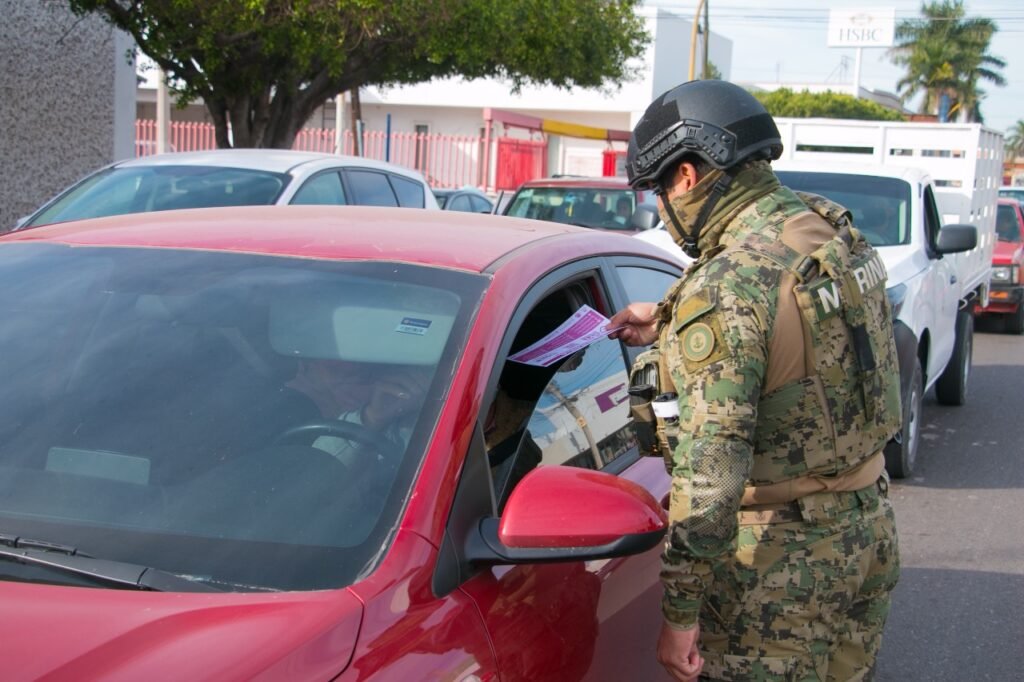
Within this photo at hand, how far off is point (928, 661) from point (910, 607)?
0.60 m

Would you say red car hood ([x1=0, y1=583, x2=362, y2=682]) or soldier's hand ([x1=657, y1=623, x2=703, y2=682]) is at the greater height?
red car hood ([x1=0, y1=583, x2=362, y2=682])

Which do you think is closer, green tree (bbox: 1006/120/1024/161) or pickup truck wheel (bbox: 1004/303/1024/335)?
pickup truck wheel (bbox: 1004/303/1024/335)

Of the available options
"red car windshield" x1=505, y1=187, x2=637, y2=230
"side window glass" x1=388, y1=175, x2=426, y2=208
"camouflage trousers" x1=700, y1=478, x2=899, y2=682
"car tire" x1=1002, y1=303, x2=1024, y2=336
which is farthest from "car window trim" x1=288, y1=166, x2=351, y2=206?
"car tire" x1=1002, y1=303, x2=1024, y2=336

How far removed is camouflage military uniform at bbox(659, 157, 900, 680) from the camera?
7.61ft

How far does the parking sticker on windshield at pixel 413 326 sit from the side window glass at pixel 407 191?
22.4ft

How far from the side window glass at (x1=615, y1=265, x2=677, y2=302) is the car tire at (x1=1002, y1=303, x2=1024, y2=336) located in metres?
13.8

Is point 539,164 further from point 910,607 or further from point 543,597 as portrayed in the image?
point 543,597

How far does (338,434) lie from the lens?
2.33 meters

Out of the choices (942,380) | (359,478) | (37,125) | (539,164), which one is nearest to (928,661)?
(359,478)

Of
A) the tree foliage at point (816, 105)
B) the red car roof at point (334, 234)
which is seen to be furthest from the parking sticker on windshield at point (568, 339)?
the tree foliage at point (816, 105)

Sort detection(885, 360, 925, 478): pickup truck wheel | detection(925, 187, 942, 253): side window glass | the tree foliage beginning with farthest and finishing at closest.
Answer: the tree foliage → detection(925, 187, 942, 253): side window glass → detection(885, 360, 925, 478): pickup truck wheel

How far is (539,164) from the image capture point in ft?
105

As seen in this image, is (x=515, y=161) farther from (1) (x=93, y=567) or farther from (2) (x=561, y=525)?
(1) (x=93, y=567)

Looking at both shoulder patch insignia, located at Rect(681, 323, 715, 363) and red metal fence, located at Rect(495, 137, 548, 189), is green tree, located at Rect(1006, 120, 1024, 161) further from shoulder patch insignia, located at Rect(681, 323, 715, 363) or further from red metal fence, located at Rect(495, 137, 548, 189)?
shoulder patch insignia, located at Rect(681, 323, 715, 363)
